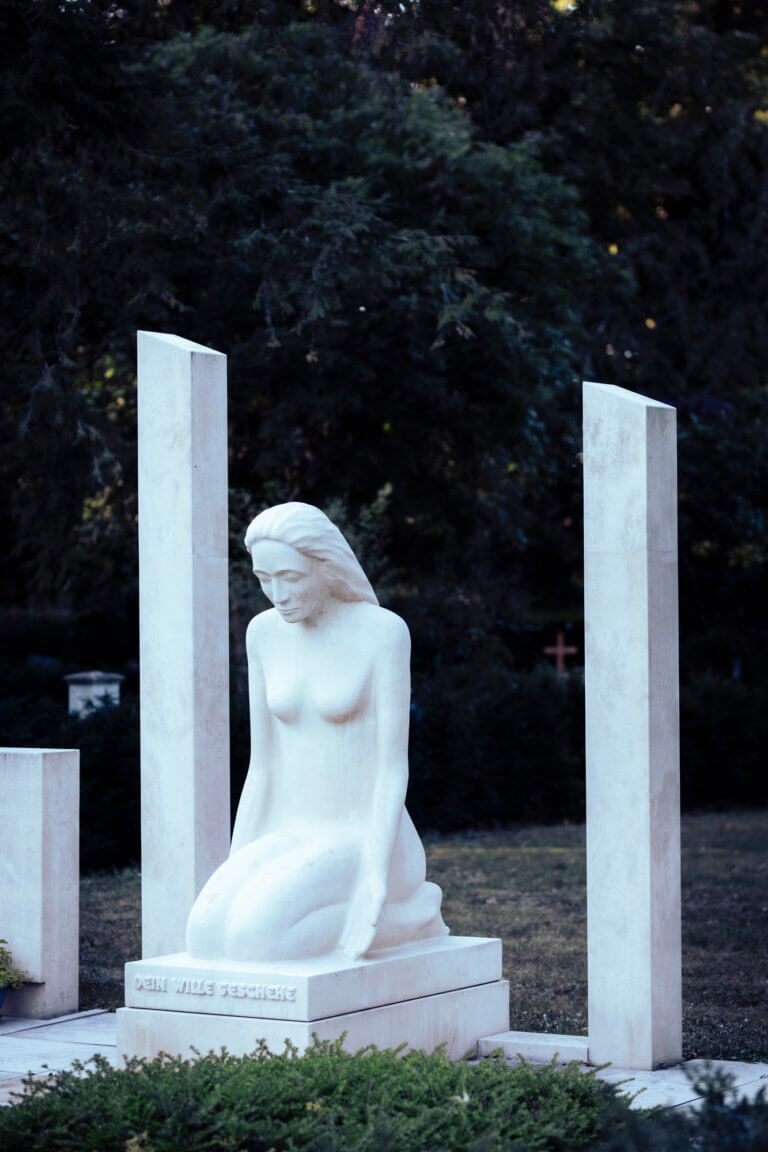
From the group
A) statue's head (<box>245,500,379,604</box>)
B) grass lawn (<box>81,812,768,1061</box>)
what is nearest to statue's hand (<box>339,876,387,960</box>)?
statue's head (<box>245,500,379,604</box>)

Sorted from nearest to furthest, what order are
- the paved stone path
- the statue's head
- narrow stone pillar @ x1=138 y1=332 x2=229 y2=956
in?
the paved stone path < the statue's head < narrow stone pillar @ x1=138 y1=332 x2=229 y2=956

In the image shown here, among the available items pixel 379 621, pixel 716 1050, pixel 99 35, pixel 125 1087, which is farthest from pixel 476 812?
pixel 125 1087

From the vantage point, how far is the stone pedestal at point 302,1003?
594 centimetres

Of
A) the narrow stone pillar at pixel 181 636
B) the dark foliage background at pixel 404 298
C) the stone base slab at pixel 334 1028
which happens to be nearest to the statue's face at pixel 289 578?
the narrow stone pillar at pixel 181 636

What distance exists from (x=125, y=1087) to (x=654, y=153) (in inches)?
855

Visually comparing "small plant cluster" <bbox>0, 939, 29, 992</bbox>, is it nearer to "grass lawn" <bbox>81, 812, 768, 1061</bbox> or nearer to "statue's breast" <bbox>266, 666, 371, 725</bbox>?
"grass lawn" <bbox>81, 812, 768, 1061</bbox>

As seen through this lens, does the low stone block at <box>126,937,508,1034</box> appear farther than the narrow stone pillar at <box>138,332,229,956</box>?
No

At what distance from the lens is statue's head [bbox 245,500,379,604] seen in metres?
6.46

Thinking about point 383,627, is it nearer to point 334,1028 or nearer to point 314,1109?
point 334,1028

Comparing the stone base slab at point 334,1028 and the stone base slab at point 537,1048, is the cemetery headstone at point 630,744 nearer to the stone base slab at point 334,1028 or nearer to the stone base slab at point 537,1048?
the stone base slab at point 537,1048

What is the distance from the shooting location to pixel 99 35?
12945mm

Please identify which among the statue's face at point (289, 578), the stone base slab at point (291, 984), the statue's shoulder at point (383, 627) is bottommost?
the stone base slab at point (291, 984)

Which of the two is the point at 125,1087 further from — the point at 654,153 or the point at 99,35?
the point at 654,153

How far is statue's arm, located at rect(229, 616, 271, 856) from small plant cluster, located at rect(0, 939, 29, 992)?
6.45 ft
